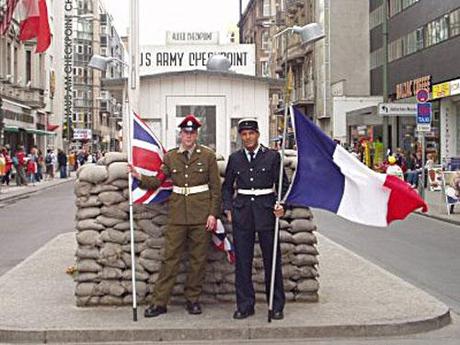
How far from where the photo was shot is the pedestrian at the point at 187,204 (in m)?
7.96

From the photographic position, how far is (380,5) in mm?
51969

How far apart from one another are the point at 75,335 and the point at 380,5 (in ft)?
156

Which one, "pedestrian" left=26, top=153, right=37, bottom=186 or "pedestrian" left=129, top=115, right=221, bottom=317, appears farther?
"pedestrian" left=26, top=153, right=37, bottom=186

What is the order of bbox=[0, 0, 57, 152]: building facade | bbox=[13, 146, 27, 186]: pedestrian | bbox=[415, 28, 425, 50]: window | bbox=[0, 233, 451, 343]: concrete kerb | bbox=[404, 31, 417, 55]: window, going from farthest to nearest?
bbox=[0, 0, 57, 152]: building facade < bbox=[404, 31, 417, 55]: window < bbox=[415, 28, 425, 50]: window < bbox=[13, 146, 27, 186]: pedestrian < bbox=[0, 233, 451, 343]: concrete kerb

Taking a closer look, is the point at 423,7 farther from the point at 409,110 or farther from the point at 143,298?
the point at 143,298

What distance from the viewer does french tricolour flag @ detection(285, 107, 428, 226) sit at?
7.90 m

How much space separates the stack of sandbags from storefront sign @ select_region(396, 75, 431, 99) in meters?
34.3

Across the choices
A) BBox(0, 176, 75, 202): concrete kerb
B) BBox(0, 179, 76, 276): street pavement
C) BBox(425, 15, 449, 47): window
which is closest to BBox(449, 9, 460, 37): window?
BBox(425, 15, 449, 47): window

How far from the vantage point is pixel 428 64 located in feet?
136

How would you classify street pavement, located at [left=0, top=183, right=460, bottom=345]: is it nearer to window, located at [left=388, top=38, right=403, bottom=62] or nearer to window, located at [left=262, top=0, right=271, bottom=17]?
window, located at [left=388, top=38, right=403, bottom=62]

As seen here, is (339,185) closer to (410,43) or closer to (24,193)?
(24,193)

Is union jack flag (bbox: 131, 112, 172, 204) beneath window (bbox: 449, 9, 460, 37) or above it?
beneath


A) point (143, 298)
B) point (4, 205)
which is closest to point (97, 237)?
point (143, 298)

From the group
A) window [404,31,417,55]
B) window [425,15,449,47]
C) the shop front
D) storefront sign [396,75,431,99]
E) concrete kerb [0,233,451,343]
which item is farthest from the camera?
window [404,31,417,55]
